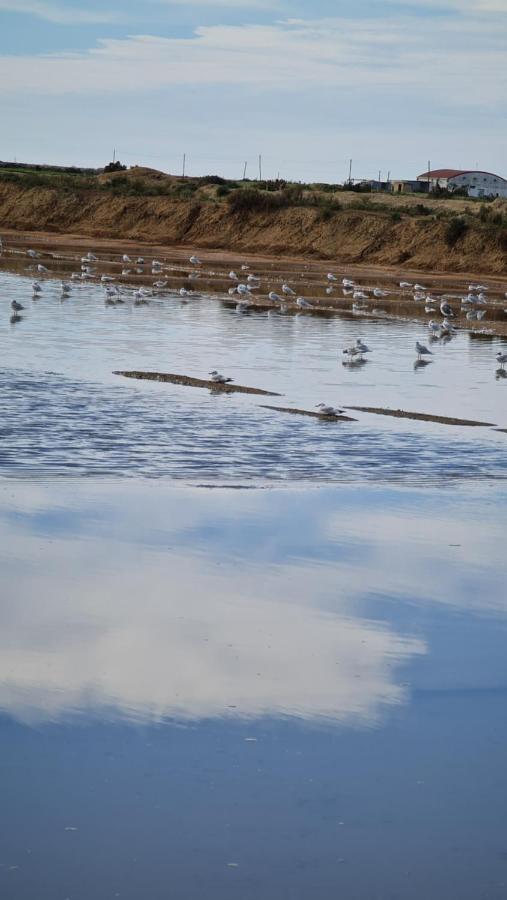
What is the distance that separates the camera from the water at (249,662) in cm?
537

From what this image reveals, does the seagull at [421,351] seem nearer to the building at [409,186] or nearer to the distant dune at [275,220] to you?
the distant dune at [275,220]

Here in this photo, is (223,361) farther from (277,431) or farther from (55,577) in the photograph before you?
(55,577)

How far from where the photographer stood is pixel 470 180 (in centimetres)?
11850

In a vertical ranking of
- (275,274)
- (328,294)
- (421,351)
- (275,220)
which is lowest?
(421,351)

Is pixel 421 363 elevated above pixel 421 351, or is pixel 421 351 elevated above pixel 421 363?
pixel 421 351

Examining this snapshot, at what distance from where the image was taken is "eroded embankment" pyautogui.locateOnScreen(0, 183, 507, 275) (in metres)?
57.4

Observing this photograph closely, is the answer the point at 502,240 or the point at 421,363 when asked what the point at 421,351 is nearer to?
the point at 421,363

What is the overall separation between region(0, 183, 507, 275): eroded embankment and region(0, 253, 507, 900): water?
42.7m

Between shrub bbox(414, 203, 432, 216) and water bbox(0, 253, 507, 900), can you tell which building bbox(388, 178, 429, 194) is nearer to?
shrub bbox(414, 203, 432, 216)

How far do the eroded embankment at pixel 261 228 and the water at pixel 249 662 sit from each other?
4272 cm

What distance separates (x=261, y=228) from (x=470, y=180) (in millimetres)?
54357

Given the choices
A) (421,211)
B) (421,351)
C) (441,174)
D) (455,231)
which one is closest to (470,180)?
(441,174)

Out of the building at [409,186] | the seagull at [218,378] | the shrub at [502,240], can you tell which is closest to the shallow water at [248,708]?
the seagull at [218,378]

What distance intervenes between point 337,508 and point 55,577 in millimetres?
3375
